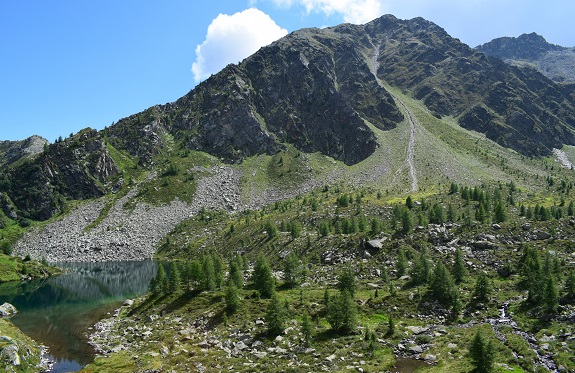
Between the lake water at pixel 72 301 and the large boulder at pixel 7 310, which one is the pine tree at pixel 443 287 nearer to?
the lake water at pixel 72 301

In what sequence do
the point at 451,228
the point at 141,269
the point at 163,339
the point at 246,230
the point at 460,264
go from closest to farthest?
1. the point at 163,339
2. the point at 460,264
3. the point at 451,228
4. the point at 141,269
5. the point at 246,230

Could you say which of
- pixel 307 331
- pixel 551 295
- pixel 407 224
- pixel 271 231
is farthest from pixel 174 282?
pixel 271 231

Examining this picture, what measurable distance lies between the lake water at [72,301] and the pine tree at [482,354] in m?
45.5

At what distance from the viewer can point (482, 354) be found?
36.0 meters

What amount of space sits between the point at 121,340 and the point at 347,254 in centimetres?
5163

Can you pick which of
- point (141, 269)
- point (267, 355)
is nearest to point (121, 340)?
point (267, 355)

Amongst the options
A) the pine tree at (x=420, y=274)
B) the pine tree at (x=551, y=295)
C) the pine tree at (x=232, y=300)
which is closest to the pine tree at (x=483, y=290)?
the pine tree at (x=551, y=295)

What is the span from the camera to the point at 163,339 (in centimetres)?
5406

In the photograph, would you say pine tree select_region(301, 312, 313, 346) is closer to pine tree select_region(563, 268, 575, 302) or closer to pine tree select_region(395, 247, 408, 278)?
pine tree select_region(395, 247, 408, 278)

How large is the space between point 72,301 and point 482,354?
9148 centimetres

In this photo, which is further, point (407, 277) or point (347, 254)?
point (347, 254)

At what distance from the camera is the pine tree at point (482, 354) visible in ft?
117

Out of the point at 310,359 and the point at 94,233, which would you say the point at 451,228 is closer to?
the point at 310,359

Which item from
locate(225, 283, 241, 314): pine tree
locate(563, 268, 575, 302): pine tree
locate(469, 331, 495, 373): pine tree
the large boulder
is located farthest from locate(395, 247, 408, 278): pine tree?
the large boulder
